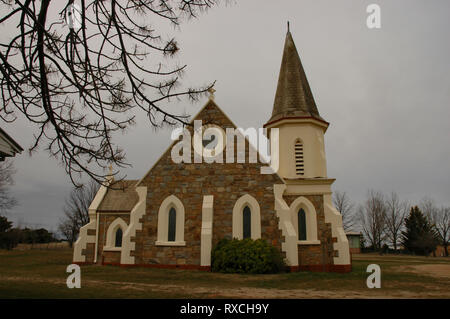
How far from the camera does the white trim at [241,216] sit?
1590 cm

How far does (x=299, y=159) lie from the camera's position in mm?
18828

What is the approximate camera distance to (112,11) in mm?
5691

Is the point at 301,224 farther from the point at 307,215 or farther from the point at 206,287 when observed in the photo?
the point at 206,287

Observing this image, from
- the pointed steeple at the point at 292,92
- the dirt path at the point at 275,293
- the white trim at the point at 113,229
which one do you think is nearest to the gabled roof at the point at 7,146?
the dirt path at the point at 275,293

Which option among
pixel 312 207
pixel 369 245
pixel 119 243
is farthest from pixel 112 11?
pixel 369 245

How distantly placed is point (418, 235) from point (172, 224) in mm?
40045

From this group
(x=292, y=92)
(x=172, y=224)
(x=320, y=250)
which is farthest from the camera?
(x=292, y=92)

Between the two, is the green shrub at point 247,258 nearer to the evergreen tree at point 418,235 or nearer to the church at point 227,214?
the church at point 227,214

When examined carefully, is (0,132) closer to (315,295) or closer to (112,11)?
(112,11)

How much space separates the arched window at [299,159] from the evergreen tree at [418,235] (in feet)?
108

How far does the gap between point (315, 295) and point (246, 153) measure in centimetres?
914

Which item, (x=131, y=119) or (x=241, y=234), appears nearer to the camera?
(x=131, y=119)

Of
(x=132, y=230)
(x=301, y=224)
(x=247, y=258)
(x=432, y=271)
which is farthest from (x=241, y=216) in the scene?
(x=432, y=271)
